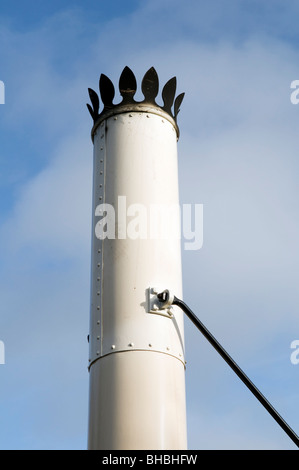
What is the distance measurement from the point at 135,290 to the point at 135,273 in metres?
0.21

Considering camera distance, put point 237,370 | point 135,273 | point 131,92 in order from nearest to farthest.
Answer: point 237,370
point 135,273
point 131,92

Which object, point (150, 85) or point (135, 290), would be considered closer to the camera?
point (135, 290)

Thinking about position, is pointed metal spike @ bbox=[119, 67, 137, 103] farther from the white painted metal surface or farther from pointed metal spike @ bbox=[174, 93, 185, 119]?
pointed metal spike @ bbox=[174, 93, 185, 119]

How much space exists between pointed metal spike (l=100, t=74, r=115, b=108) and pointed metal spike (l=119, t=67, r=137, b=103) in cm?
15

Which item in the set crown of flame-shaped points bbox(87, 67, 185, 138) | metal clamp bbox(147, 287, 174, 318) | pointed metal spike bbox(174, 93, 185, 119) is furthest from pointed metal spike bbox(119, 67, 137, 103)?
metal clamp bbox(147, 287, 174, 318)

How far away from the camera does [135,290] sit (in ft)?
28.3

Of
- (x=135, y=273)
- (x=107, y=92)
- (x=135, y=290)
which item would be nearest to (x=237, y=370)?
(x=135, y=290)

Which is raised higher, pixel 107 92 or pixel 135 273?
pixel 107 92

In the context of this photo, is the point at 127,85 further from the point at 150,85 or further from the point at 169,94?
the point at 169,94

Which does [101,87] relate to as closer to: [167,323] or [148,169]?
[148,169]

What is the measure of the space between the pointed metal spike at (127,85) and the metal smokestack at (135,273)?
0.01m

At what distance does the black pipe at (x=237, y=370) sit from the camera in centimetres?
833

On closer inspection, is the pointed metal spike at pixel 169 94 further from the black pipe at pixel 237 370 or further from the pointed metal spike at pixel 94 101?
the black pipe at pixel 237 370

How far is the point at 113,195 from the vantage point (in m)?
9.22
